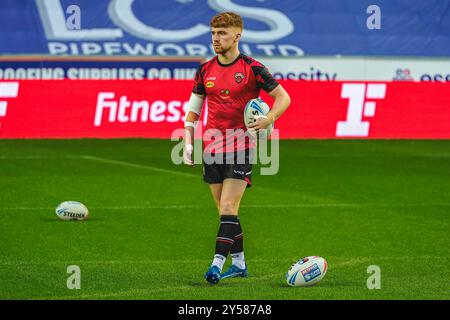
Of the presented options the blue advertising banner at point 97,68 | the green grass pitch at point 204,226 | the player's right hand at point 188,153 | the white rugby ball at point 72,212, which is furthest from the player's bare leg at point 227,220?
the blue advertising banner at point 97,68

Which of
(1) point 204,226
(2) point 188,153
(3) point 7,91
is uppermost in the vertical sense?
(3) point 7,91

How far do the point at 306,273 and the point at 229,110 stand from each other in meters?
1.56

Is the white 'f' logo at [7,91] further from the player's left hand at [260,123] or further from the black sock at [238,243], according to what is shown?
the player's left hand at [260,123]

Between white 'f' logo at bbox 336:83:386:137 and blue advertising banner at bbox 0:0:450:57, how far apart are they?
8.59 m

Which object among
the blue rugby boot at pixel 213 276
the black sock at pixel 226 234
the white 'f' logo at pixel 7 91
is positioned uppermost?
the white 'f' logo at pixel 7 91

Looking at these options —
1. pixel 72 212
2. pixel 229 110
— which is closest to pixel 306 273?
pixel 229 110

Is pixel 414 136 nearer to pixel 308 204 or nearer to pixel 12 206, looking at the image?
pixel 308 204

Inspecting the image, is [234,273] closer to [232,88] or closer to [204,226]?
[232,88]

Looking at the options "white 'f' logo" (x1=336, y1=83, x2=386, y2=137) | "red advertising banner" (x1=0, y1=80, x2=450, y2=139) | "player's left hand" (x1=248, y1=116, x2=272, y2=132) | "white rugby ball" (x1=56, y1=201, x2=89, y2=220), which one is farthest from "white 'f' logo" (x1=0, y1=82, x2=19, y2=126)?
"player's left hand" (x1=248, y1=116, x2=272, y2=132)

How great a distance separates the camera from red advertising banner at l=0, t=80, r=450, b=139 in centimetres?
2811

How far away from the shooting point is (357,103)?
29016 mm

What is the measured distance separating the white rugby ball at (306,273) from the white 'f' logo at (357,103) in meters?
19.3

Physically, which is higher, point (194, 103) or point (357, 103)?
point (357, 103)

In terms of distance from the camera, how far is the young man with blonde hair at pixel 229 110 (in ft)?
33.0
